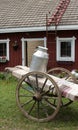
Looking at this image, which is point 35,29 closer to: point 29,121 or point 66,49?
point 66,49

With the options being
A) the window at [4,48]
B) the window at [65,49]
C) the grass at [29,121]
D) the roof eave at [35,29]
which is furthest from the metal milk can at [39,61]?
the window at [4,48]

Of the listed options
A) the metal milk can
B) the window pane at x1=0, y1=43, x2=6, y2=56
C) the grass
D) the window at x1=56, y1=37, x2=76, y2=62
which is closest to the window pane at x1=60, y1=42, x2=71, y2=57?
the window at x1=56, y1=37, x2=76, y2=62

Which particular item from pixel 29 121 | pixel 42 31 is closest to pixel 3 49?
pixel 42 31

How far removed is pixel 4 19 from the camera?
2009cm

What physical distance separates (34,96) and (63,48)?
10.1 metres

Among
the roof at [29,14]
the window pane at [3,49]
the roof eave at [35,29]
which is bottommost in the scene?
the window pane at [3,49]

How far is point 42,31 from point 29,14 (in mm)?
2083

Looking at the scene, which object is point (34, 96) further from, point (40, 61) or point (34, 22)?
point (34, 22)

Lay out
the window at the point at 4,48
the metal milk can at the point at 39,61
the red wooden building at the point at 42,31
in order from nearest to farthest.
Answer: the metal milk can at the point at 39,61
the red wooden building at the point at 42,31
the window at the point at 4,48

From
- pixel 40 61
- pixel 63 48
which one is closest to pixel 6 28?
pixel 63 48

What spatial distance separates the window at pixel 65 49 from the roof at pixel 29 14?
89cm

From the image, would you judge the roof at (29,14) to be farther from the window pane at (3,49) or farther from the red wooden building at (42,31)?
the window pane at (3,49)

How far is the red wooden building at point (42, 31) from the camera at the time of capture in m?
17.6

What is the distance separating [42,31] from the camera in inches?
718
